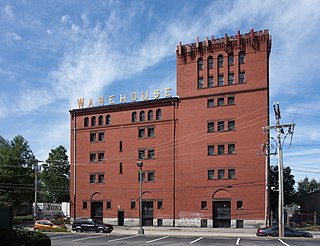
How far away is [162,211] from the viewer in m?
55.9

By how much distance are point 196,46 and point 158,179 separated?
2048 centimetres

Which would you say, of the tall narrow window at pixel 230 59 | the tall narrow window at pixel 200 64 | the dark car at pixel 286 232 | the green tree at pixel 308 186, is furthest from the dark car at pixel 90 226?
the green tree at pixel 308 186

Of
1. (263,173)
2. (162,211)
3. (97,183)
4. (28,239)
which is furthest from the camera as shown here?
(97,183)

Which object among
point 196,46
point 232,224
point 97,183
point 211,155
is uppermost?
point 196,46

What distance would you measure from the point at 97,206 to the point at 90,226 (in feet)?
55.5

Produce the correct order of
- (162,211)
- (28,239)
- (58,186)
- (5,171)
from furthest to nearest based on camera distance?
(58,186) → (5,171) → (162,211) → (28,239)

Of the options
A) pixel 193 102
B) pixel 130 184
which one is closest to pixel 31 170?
pixel 130 184

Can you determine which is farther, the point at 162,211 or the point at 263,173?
the point at 162,211

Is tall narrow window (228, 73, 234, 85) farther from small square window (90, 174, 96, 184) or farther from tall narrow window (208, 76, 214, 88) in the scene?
small square window (90, 174, 96, 184)

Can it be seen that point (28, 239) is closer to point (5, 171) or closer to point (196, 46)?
point (196, 46)

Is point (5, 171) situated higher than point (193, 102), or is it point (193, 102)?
point (193, 102)

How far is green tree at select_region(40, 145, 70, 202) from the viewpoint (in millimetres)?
92688

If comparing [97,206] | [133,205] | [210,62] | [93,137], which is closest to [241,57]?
[210,62]

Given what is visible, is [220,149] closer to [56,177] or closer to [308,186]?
[56,177]
